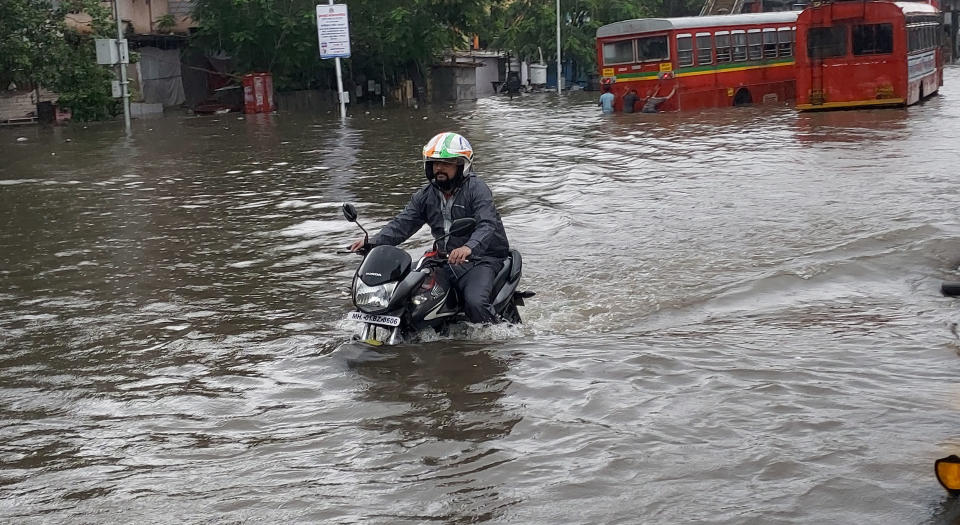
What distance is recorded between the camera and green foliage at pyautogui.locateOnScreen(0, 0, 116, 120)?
29750 millimetres

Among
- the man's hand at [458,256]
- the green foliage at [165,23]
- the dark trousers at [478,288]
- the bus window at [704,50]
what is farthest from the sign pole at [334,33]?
the man's hand at [458,256]

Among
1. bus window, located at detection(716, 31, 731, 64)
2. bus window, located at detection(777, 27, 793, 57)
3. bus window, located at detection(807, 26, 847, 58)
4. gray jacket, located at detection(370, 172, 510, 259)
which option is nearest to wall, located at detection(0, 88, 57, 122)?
bus window, located at detection(716, 31, 731, 64)

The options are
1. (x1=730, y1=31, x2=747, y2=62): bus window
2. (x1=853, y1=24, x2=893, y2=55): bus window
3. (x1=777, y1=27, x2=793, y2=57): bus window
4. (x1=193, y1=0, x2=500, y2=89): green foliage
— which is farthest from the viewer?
(x1=193, y1=0, x2=500, y2=89): green foliage

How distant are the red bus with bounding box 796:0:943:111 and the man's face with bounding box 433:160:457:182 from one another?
20.0m

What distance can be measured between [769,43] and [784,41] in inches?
24.9

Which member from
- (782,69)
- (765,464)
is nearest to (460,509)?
(765,464)

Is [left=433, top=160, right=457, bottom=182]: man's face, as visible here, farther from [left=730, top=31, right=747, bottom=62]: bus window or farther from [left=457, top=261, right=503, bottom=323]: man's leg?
[left=730, top=31, right=747, bottom=62]: bus window

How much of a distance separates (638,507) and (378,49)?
3993cm

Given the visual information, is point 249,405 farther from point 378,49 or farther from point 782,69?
point 378,49

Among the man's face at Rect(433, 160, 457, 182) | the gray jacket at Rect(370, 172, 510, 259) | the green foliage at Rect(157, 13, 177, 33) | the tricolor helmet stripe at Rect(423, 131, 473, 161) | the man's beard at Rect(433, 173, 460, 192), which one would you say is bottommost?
the gray jacket at Rect(370, 172, 510, 259)

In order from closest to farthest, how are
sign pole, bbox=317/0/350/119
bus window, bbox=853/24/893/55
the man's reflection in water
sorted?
the man's reflection in water, bus window, bbox=853/24/893/55, sign pole, bbox=317/0/350/119

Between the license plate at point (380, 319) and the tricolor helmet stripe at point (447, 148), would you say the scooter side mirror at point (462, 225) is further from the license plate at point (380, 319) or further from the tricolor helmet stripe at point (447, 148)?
the license plate at point (380, 319)

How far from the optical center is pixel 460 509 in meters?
4.50

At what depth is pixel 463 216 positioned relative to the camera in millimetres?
7195
